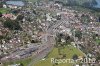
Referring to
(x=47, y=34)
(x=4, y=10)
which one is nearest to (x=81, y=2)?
(x=4, y=10)

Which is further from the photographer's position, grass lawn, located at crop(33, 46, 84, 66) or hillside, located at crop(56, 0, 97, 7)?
hillside, located at crop(56, 0, 97, 7)

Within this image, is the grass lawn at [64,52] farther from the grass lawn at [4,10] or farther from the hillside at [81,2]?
the hillside at [81,2]

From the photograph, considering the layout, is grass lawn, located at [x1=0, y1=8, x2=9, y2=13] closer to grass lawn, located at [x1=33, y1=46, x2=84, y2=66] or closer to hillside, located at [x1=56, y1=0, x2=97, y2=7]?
grass lawn, located at [x1=33, y1=46, x2=84, y2=66]

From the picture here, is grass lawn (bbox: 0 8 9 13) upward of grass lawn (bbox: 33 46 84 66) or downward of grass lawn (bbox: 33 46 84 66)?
upward

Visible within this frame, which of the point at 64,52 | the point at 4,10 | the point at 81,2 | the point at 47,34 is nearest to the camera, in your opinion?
the point at 64,52

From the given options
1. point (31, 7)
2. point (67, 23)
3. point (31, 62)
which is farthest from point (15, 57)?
point (31, 7)

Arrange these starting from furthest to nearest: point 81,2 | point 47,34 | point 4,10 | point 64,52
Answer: point 81,2 → point 4,10 → point 47,34 → point 64,52

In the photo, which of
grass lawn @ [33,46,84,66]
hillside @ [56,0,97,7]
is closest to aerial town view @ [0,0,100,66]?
grass lawn @ [33,46,84,66]

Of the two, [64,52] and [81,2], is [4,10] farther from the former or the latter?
[81,2]
